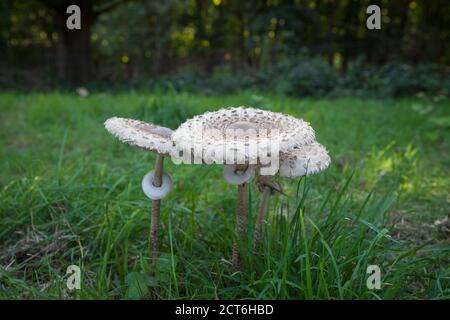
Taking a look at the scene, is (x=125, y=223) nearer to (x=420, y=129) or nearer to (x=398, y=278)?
(x=398, y=278)

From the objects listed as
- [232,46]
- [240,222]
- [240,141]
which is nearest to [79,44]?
[232,46]

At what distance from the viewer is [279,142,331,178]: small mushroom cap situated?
187cm

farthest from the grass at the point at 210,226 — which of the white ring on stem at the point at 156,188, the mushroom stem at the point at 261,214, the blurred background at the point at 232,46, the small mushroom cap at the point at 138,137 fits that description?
the blurred background at the point at 232,46

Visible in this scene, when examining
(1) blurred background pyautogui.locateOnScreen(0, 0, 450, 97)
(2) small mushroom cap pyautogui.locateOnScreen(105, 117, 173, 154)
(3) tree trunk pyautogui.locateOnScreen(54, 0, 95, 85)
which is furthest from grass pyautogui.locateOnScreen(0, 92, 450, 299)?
(3) tree trunk pyautogui.locateOnScreen(54, 0, 95, 85)

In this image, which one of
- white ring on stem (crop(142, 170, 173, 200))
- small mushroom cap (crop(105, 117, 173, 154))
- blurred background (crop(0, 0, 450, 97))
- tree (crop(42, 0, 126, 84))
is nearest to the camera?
small mushroom cap (crop(105, 117, 173, 154))

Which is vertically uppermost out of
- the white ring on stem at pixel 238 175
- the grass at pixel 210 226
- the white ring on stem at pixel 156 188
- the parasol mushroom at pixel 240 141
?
the parasol mushroom at pixel 240 141

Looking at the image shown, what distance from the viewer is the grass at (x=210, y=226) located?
204cm

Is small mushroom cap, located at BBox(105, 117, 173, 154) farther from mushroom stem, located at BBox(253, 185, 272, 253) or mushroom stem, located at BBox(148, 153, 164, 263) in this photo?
mushroom stem, located at BBox(253, 185, 272, 253)

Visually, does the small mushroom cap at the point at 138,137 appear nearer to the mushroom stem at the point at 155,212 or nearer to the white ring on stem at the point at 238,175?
the mushroom stem at the point at 155,212

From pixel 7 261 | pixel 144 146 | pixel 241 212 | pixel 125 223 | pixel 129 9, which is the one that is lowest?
pixel 7 261

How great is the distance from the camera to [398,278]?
2055mm

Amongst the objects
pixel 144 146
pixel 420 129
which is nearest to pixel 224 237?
pixel 144 146

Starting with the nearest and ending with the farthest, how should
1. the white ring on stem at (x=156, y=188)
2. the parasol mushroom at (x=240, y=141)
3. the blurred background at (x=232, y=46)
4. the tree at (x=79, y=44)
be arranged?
the parasol mushroom at (x=240, y=141), the white ring on stem at (x=156, y=188), the blurred background at (x=232, y=46), the tree at (x=79, y=44)

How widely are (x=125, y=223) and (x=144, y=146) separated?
0.86m
